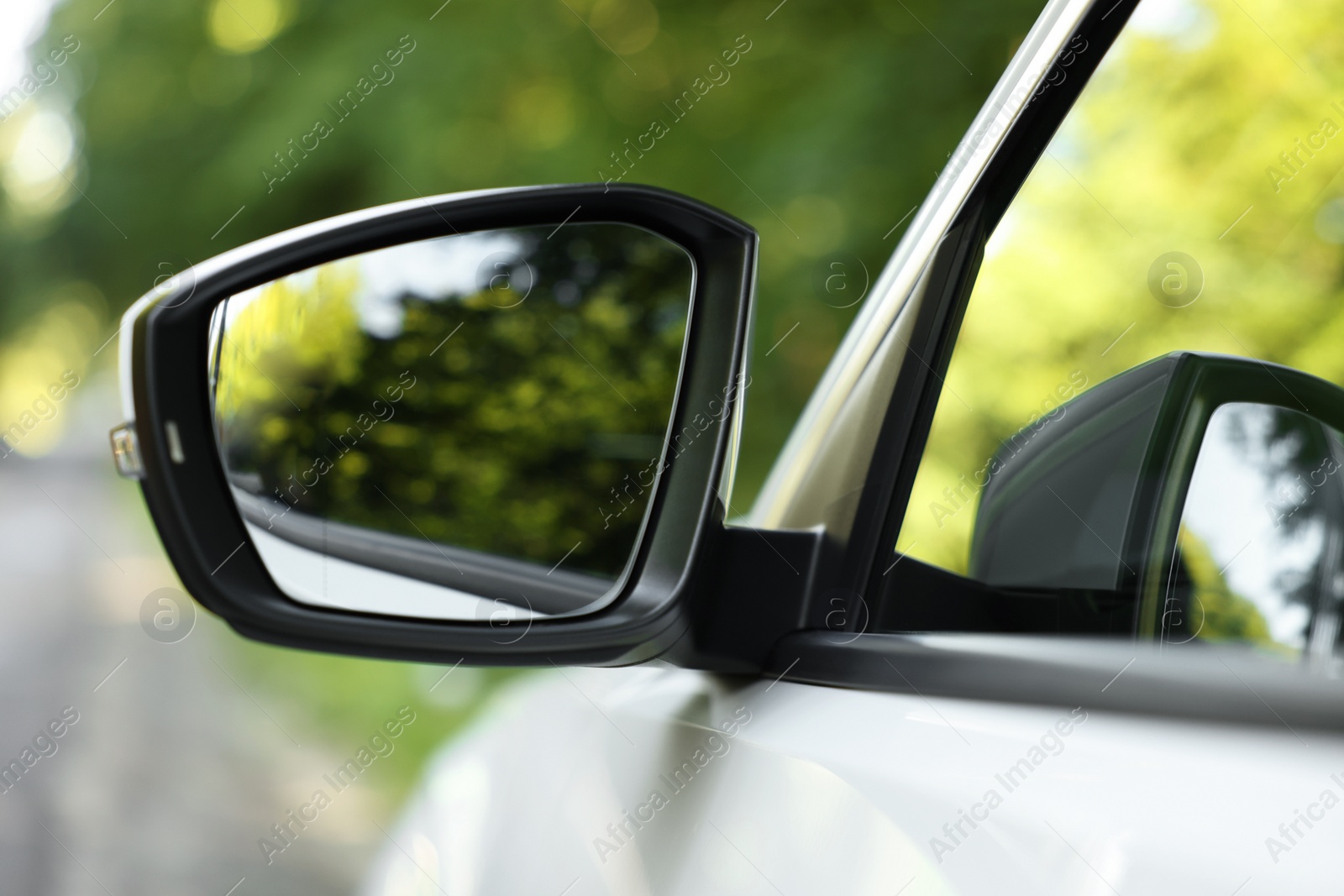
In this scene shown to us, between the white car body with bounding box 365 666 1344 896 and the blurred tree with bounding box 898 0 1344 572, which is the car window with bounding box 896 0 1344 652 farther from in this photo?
the white car body with bounding box 365 666 1344 896

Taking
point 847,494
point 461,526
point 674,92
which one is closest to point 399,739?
point 674,92

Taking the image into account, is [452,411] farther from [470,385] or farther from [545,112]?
[545,112]

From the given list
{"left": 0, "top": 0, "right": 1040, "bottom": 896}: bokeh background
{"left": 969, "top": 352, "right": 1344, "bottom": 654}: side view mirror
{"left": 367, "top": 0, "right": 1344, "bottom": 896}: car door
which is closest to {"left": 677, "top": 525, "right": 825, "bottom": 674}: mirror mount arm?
{"left": 367, "top": 0, "right": 1344, "bottom": 896}: car door

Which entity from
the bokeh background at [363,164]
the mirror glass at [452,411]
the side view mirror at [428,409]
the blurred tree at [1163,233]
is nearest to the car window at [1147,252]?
the blurred tree at [1163,233]

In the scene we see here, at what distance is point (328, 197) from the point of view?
471 cm

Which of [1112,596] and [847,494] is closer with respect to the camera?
[1112,596]

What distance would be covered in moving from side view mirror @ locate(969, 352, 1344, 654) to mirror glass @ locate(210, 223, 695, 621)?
0.50 meters

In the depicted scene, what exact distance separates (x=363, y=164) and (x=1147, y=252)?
13.9ft

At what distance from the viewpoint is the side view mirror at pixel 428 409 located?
115 centimetres

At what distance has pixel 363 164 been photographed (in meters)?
4.62

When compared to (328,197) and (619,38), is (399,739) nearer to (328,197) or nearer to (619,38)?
(328,197)

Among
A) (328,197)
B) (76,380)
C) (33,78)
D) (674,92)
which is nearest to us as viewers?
(674,92)

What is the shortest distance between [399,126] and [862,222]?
6.39ft

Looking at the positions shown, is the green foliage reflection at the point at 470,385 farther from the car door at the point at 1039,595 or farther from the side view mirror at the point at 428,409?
the car door at the point at 1039,595
